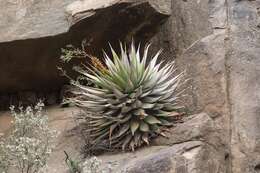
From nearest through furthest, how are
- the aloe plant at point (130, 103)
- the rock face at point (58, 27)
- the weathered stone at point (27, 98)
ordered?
the aloe plant at point (130, 103) → the rock face at point (58, 27) → the weathered stone at point (27, 98)

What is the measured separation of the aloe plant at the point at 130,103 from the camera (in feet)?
23.9

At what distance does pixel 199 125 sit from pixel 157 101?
0.70m

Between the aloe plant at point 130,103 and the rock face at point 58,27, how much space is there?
98cm

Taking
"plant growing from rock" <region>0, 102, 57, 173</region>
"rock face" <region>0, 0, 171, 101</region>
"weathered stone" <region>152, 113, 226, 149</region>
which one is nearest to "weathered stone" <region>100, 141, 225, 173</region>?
"weathered stone" <region>152, 113, 226, 149</region>

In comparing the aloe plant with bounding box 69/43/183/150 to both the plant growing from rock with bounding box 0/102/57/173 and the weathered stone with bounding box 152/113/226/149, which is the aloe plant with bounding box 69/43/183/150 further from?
the plant growing from rock with bounding box 0/102/57/173

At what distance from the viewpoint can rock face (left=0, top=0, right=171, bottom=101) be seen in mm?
8430

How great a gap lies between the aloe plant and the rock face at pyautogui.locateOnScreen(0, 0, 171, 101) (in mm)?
978

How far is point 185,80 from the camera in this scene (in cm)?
809

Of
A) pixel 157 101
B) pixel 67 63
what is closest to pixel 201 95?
pixel 157 101

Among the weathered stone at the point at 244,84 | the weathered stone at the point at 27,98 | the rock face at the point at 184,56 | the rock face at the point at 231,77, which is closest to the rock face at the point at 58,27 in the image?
the rock face at the point at 184,56

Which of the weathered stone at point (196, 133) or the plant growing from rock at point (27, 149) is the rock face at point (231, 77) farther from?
the plant growing from rock at point (27, 149)

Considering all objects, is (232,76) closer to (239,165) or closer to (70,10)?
(239,165)

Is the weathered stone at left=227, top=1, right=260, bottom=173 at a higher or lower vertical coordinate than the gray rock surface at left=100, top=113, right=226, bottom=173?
higher

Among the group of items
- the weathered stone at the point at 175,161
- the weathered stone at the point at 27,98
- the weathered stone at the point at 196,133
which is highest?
the weathered stone at the point at 27,98
